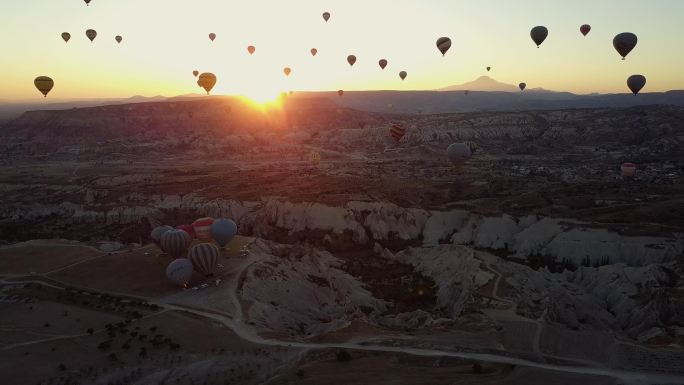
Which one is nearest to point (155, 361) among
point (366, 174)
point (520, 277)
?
point (520, 277)

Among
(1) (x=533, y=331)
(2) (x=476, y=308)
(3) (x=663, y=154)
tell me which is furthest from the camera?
(3) (x=663, y=154)

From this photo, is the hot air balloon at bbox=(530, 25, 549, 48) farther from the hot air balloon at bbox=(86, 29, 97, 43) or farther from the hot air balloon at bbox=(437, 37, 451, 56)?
the hot air balloon at bbox=(86, 29, 97, 43)

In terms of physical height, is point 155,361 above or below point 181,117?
below

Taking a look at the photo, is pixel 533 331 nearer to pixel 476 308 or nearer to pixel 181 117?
pixel 476 308

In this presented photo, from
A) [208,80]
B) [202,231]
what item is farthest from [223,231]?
[208,80]

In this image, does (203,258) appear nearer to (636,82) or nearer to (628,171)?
(636,82)

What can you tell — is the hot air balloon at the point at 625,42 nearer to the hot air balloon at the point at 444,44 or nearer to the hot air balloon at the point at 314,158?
the hot air balloon at the point at 444,44
